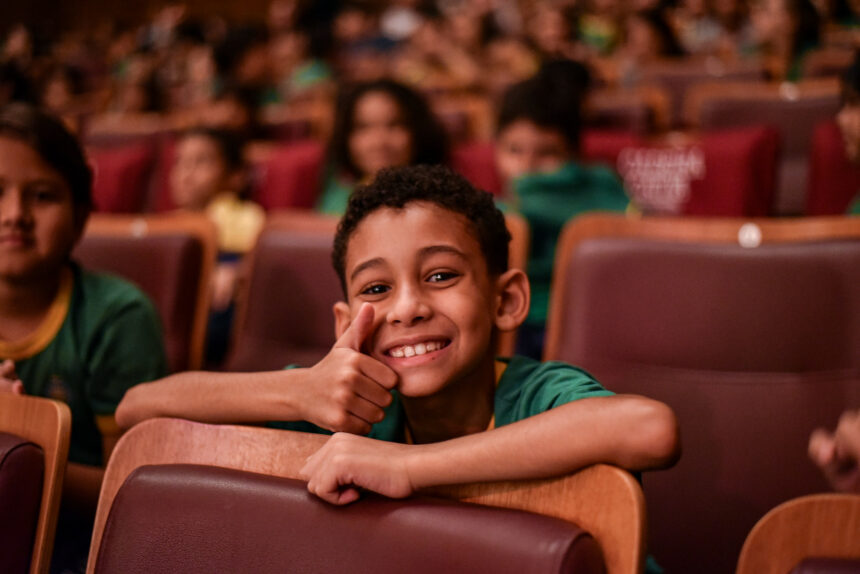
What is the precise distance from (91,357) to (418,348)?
1.19ft

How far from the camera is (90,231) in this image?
39.5 inches

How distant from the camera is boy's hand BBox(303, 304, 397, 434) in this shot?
470mm

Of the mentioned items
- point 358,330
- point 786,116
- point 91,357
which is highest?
point 786,116

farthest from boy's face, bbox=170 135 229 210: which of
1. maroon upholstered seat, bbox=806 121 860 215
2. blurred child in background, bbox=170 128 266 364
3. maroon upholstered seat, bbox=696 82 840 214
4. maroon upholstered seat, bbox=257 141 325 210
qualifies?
maroon upholstered seat, bbox=806 121 860 215

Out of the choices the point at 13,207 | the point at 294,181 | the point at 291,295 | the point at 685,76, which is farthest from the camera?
the point at 685,76

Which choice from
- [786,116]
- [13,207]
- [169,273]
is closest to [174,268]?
[169,273]

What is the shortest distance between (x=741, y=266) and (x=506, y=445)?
0.36 m

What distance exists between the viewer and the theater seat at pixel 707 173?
4.48ft

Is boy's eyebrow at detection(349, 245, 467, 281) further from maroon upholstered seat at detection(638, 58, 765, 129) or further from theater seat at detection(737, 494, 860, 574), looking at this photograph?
maroon upholstered seat at detection(638, 58, 765, 129)

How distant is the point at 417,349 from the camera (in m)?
0.50

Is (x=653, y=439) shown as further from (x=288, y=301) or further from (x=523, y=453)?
(x=288, y=301)

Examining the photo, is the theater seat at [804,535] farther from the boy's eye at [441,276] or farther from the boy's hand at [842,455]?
the boy's eye at [441,276]

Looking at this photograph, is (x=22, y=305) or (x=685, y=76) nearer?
(x=22, y=305)

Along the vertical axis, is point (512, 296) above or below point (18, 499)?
above
